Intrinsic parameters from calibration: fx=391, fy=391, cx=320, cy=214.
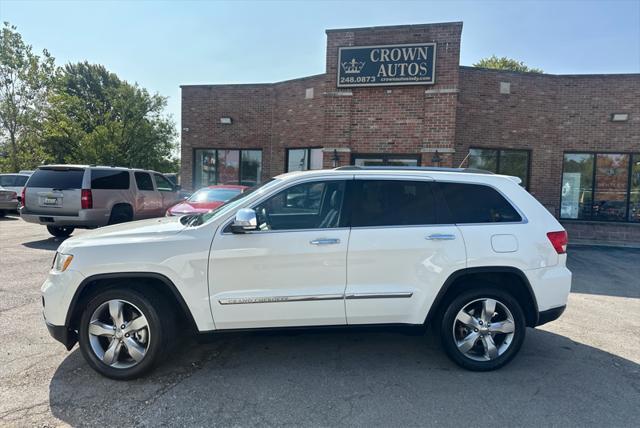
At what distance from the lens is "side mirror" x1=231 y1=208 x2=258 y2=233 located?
3.14 metres

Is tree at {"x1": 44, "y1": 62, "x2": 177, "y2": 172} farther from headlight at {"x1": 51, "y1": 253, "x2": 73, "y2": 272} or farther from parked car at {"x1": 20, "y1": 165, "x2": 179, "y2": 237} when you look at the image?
headlight at {"x1": 51, "y1": 253, "x2": 73, "y2": 272}

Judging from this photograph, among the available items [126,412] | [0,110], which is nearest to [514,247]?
[126,412]

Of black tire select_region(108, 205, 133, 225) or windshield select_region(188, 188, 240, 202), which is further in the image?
black tire select_region(108, 205, 133, 225)

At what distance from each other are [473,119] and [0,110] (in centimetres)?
2844

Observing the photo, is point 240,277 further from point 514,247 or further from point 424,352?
point 514,247

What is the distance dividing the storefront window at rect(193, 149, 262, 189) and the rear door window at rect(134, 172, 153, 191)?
4.79 metres

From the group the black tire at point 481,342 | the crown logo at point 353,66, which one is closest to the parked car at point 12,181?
the crown logo at point 353,66

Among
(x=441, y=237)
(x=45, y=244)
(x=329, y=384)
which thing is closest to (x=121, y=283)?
(x=329, y=384)

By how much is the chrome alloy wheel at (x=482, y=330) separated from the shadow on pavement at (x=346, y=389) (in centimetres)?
19

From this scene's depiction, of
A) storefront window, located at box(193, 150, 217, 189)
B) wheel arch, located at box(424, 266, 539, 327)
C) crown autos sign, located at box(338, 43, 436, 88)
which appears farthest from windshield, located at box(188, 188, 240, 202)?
wheel arch, located at box(424, 266, 539, 327)

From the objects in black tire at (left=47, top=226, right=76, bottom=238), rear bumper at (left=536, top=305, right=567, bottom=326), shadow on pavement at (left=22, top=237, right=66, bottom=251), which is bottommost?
shadow on pavement at (left=22, top=237, right=66, bottom=251)

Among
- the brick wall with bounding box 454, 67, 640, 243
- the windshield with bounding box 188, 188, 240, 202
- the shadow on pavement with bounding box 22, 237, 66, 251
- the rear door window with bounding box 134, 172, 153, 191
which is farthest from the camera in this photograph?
the brick wall with bounding box 454, 67, 640, 243

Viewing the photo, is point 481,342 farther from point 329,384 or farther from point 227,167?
point 227,167

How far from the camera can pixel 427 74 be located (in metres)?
10.3
